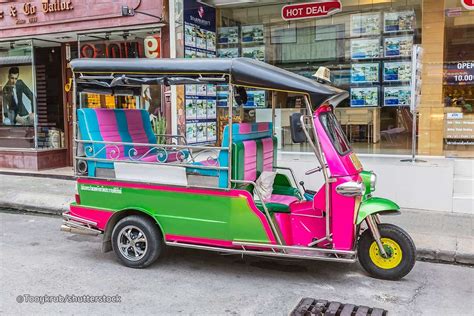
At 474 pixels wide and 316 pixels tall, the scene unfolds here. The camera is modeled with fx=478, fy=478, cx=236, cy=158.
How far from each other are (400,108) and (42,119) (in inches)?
343

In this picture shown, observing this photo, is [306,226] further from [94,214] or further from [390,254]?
[94,214]

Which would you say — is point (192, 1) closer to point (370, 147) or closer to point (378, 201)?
point (370, 147)

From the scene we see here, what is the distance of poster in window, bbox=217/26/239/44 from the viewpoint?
35.9 ft

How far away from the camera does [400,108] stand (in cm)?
964

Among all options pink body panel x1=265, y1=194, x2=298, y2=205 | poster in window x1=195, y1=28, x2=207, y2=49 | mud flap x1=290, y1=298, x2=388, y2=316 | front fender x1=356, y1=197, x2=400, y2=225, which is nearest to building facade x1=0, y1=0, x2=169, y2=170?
poster in window x1=195, y1=28, x2=207, y2=49

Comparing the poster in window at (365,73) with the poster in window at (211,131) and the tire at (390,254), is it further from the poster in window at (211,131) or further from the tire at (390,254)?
the tire at (390,254)

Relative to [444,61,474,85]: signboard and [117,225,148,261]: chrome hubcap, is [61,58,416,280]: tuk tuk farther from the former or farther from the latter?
[444,61,474,85]: signboard

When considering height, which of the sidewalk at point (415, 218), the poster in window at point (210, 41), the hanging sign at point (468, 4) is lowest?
the sidewalk at point (415, 218)

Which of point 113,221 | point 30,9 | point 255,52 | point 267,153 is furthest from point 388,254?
point 30,9

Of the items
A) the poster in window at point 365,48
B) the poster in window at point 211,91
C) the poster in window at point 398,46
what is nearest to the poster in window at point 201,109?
the poster in window at point 211,91

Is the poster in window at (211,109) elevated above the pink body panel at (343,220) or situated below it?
above

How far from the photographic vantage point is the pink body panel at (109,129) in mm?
5781

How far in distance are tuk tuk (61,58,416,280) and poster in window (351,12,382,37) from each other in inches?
202

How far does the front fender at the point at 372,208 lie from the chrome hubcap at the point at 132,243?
2.38 metres
